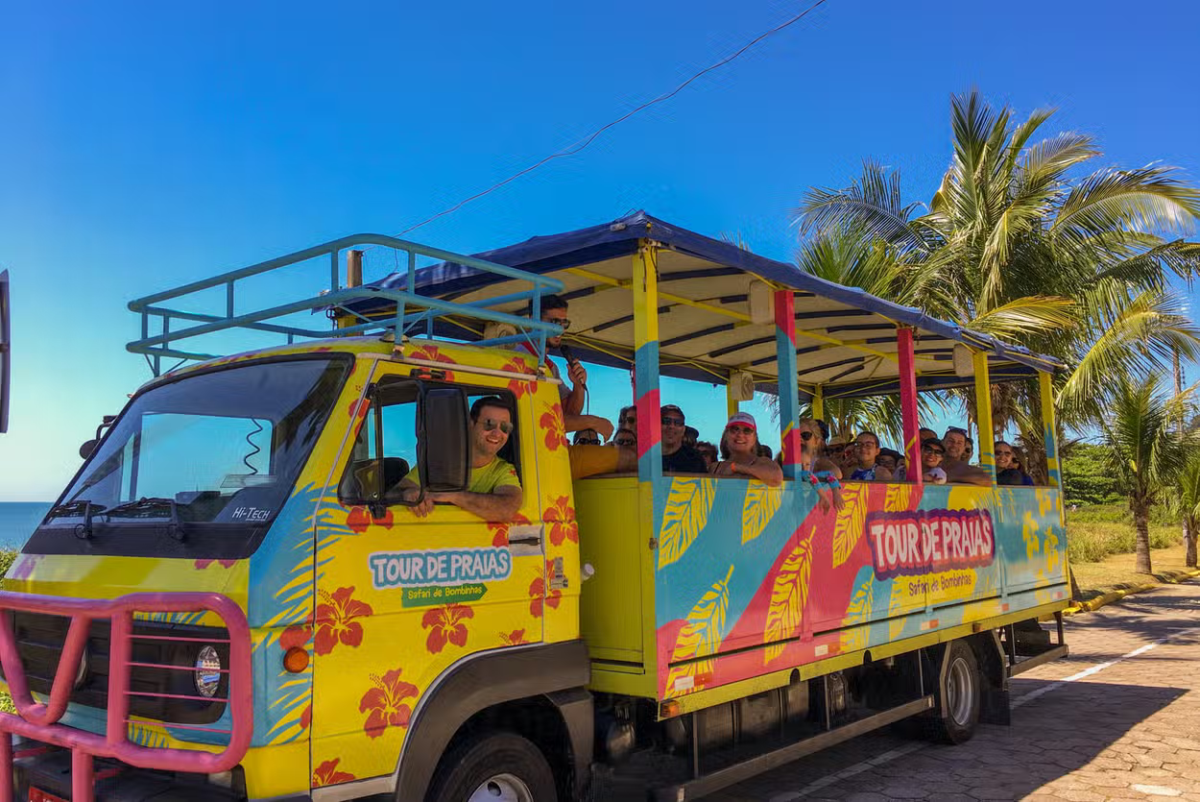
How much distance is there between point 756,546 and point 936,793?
230 cm

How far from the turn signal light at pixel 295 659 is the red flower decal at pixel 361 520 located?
1.54 feet

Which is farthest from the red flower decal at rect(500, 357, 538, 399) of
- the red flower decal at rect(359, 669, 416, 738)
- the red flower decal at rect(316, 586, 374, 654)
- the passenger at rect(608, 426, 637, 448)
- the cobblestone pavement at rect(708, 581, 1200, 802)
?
the cobblestone pavement at rect(708, 581, 1200, 802)

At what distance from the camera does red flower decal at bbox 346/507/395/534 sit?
3.36 meters

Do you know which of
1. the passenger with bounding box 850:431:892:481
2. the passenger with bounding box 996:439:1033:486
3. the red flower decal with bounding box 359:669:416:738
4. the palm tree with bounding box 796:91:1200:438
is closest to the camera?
the red flower decal with bounding box 359:669:416:738

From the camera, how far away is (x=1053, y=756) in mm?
6691

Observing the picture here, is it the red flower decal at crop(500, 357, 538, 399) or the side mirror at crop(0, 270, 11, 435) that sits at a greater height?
the side mirror at crop(0, 270, 11, 435)

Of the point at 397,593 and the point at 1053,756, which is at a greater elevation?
the point at 397,593

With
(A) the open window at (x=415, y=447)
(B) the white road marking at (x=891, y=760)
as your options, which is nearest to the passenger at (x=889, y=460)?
(B) the white road marking at (x=891, y=760)

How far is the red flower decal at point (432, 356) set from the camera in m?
3.76

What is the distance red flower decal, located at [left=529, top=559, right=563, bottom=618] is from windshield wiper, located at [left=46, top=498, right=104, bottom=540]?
5.93 feet

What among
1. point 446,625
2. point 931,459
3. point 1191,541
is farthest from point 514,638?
point 1191,541

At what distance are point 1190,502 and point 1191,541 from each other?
1723 mm

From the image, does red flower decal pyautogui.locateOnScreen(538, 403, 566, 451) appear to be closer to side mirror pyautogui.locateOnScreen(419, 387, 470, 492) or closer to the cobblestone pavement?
side mirror pyautogui.locateOnScreen(419, 387, 470, 492)

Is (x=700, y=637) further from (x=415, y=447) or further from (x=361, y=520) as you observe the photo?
(x=361, y=520)
